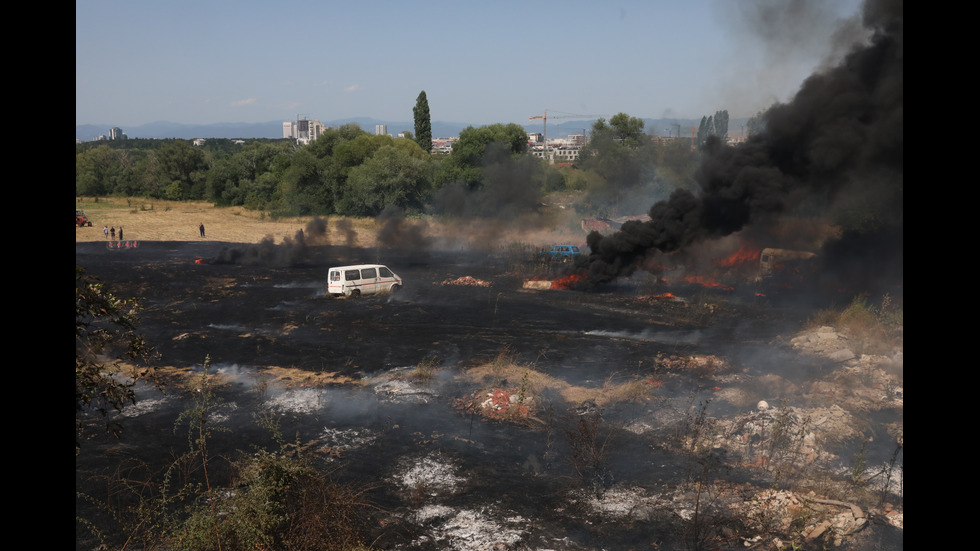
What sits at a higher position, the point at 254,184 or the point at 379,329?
the point at 254,184

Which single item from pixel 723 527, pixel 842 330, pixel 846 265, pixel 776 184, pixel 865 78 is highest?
pixel 865 78

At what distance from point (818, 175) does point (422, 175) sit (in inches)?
1322

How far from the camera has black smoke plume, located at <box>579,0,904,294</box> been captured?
20672mm

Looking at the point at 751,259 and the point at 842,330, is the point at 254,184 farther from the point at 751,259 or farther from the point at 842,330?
the point at 842,330

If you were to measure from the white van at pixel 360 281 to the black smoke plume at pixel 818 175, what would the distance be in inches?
322

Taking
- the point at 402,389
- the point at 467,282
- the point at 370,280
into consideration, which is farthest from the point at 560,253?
the point at 402,389

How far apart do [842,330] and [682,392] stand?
283 inches

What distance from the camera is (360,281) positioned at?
23.8m

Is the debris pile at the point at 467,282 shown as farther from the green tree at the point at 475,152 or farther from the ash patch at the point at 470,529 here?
the green tree at the point at 475,152

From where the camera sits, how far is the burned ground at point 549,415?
859cm

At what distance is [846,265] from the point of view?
24953 millimetres

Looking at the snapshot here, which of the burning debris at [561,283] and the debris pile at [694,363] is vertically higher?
the burning debris at [561,283]

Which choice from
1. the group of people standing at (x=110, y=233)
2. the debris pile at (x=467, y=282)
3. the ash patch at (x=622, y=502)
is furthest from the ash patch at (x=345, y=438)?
the group of people standing at (x=110, y=233)

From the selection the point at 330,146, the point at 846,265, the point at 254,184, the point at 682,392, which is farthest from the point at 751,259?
the point at 254,184
